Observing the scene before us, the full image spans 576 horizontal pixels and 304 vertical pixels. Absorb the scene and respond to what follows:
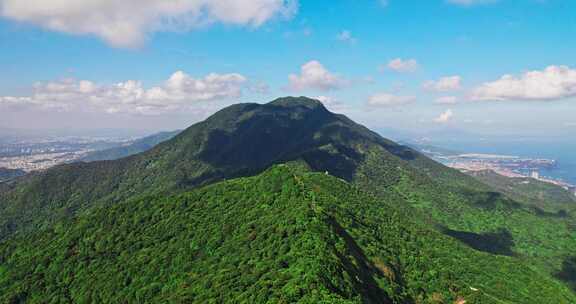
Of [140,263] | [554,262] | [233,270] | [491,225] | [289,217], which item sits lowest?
[554,262]

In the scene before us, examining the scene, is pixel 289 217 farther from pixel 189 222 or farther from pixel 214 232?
pixel 189 222

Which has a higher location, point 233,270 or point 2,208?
point 233,270

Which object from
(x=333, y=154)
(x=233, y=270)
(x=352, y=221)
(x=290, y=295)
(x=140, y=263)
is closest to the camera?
(x=290, y=295)

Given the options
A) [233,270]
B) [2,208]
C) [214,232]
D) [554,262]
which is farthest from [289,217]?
[2,208]

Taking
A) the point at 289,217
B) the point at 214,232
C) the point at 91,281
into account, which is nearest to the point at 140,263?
the point at 91,281

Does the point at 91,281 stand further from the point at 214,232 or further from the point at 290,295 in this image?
the point at 290,295

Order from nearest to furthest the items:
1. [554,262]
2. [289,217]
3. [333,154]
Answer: [289,217] → [554,262] → [333,154]

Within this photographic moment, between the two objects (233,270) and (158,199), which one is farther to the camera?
(158,199)
